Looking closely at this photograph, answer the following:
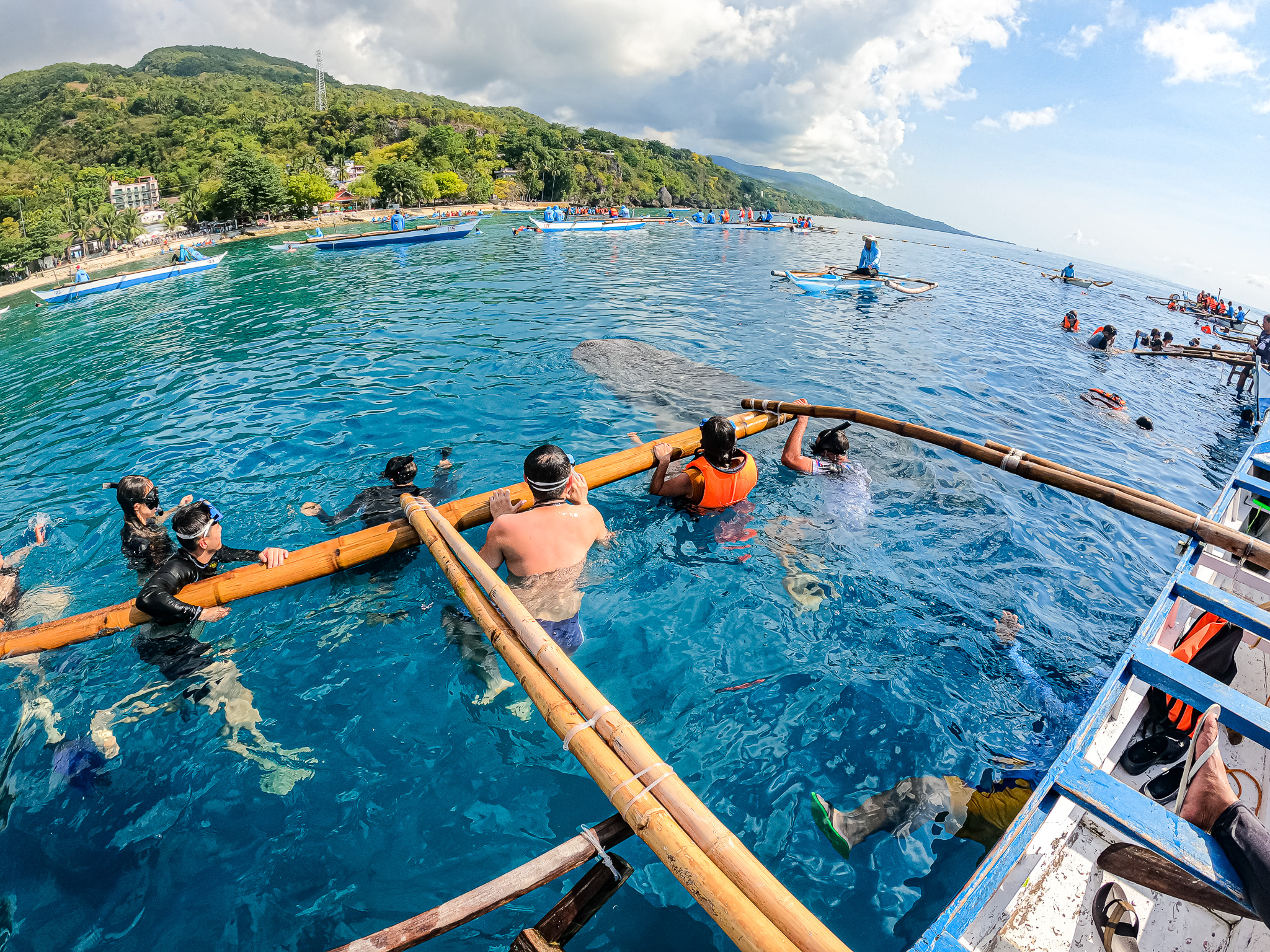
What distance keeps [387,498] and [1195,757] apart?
723 cm

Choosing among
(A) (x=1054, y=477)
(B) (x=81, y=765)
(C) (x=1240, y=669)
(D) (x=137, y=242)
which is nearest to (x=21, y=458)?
(B) (x=81, y=765)

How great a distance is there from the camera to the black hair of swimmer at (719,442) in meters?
6.05

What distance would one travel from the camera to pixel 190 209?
63438 millimetres

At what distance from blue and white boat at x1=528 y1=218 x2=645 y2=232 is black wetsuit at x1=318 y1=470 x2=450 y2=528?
48.1m

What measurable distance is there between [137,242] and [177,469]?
78.2 metres

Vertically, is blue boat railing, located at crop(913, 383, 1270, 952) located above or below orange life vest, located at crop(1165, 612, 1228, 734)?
above

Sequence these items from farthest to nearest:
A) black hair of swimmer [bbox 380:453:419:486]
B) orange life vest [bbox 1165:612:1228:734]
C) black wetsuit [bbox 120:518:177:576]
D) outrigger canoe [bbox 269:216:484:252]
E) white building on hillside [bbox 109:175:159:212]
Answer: white building on hillside [bbox 109:175:159:212] → outrigger canoe [bbox 269:216:484:252] → black hair of swimmer [bbox 380:453:419:486] → black wetsuit [bbox 120:518:177:576] → orange life vest [bbox 1165:612:1228:734]

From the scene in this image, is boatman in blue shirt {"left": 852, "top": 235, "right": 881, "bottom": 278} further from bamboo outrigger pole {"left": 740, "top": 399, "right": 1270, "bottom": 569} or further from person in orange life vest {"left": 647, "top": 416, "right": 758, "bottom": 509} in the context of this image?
person in orange life vest {"left": 647, "top": 416, "right": 758, "bottom": 509}

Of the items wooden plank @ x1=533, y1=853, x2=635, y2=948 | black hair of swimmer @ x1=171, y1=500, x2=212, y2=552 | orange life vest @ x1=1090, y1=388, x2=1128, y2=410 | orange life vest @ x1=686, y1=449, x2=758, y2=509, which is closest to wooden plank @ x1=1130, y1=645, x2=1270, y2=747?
wooden plank @ x1=533, y1=853, x2=635, y2=948

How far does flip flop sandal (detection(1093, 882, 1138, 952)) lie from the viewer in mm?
2445

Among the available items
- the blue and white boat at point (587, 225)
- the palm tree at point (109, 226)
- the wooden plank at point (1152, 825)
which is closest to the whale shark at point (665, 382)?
the wooden plank at point (1152, 825)

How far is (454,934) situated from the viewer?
316cm

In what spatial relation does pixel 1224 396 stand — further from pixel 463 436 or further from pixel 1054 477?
pixel 463 436

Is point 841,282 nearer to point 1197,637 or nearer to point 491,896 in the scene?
point 1197,637
